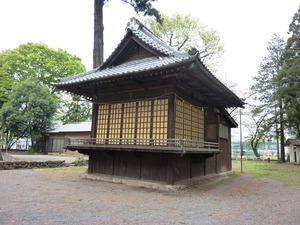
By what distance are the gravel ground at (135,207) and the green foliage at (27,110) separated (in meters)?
25.6

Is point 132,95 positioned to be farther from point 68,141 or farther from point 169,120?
point 68,141

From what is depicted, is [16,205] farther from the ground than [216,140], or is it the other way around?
[216,140]

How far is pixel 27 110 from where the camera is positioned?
33188mm

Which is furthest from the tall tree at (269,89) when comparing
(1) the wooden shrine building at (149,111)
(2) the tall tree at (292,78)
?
(1) the wooden shrine building at (149,111)

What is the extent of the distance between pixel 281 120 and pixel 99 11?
2565 centimetres

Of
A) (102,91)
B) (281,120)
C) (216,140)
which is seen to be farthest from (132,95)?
(281,120)

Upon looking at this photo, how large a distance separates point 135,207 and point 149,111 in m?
5.06

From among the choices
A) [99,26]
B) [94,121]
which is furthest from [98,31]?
[94,121]

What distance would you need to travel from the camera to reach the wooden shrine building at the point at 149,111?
10.1 meters

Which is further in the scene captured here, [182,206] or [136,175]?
[136,175]

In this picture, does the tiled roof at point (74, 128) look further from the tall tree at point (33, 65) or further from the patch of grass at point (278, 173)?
the patch of grass at point (278, 173)

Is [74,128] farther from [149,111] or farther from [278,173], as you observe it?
[278,173]

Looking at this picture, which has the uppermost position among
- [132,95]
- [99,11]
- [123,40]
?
[99,11]

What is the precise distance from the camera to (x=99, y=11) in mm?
16266
